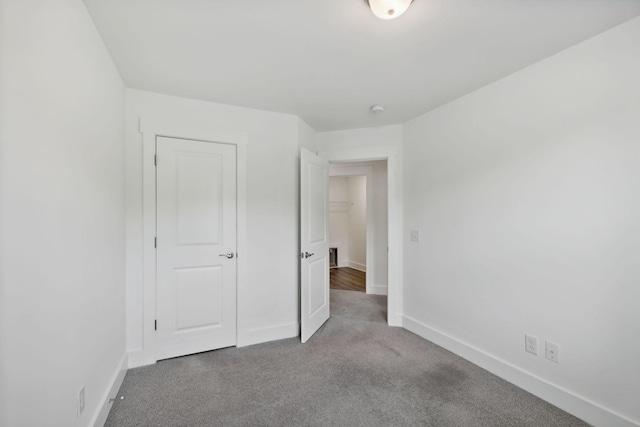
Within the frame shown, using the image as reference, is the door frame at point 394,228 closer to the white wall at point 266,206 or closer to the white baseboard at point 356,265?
the white wall at point 266,206

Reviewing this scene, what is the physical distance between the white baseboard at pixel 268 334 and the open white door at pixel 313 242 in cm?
21

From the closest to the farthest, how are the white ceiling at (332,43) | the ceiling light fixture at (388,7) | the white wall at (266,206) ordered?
1. the ceiling light fixture at (388,7)
2. the white ceiling at (332,43)
3. the white wall at (266,206)

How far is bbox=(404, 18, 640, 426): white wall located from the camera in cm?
161

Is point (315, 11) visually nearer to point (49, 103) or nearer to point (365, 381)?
point (49, 103)

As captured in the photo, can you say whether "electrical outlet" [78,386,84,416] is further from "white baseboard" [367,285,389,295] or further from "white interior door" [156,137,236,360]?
"white baseboard" [367,285,389,295]

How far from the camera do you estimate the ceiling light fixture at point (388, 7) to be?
134 centimetres

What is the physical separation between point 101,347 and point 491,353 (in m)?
2.87

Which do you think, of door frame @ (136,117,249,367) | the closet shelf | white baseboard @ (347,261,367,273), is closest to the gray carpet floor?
door frame @ (136,117,249,367)

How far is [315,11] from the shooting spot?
1.48 meters

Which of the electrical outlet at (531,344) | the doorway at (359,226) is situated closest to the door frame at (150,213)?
the doorway at (359,226)

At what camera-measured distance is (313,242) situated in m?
3.04

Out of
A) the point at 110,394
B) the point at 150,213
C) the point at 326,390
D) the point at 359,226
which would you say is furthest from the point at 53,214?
the point at 359,226

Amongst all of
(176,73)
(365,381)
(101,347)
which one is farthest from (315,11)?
(365,381)

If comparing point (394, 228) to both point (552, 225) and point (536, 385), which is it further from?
point (536, 385)
